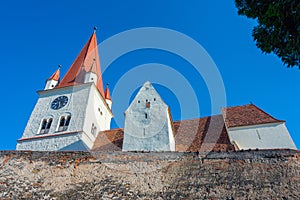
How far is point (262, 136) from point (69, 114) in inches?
559

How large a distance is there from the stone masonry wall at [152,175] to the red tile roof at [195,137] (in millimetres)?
6682

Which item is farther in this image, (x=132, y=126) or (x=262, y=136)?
(x=132, y=126)

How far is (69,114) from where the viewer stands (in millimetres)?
18859

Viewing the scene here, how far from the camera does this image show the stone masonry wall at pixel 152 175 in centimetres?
513

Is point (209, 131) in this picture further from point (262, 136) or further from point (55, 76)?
point (55, 76)

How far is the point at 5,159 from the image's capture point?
6906mm

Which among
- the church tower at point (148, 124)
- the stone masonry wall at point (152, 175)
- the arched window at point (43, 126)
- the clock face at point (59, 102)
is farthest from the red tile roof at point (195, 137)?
the stone masonry wall at point (152, 175)

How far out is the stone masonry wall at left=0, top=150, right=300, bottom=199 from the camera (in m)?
5.13

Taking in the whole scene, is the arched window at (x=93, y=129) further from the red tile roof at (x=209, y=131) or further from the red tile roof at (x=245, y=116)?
the red tile roof at (x=245, y=116)

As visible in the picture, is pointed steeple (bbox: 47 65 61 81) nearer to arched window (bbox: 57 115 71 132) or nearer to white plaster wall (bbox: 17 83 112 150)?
white plaster wall (bbox: 17 83 112 150)

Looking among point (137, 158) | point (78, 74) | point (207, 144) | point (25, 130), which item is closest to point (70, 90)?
point (78, 74)

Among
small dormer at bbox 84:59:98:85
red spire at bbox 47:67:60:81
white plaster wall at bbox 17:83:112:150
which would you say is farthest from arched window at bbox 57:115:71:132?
red spire at bbox 47:67:60:81

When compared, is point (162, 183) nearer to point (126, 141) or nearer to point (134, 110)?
point (126, 141)

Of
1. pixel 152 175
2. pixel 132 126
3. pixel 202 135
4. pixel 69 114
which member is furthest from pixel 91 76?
pixel 152 175
